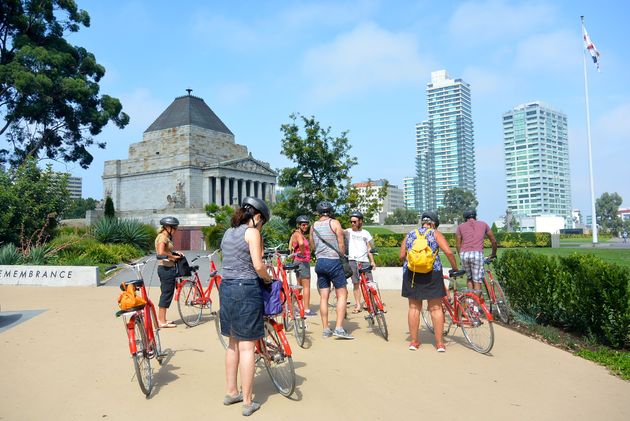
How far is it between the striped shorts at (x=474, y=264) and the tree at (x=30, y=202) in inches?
591

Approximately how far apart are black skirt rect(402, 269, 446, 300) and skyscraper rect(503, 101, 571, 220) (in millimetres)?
141265

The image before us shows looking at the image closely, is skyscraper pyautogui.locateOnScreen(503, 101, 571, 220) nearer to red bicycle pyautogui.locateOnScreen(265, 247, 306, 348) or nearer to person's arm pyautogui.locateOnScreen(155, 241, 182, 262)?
red bicycle pyautogui.locateOnScreen(265, 247, 306, 348)

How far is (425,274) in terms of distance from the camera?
6027 millimetres

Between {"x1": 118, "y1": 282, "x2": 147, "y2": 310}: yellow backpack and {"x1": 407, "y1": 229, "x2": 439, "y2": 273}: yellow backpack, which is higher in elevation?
{"x1": 407, "y1": 229, "x2": 439, "y2": 273}: yellow backpack

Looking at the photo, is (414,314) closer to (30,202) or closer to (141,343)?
(141,343)

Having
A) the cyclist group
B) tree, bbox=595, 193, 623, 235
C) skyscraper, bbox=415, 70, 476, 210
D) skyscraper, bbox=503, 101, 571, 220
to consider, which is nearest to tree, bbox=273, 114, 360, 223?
the cyclist group

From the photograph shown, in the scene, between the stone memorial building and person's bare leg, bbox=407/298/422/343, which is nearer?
person's bare leg, bbox=407/298/422/343

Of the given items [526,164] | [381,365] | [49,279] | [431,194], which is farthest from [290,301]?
[431,194]

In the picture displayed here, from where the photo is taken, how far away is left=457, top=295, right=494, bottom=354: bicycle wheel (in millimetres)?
5953

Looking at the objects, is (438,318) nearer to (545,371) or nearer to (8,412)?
(545,371)

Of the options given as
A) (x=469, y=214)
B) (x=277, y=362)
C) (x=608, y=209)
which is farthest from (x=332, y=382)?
(x=608, y=209)

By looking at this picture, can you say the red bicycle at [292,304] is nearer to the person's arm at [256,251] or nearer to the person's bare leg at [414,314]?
the person's bare leg at [414,314]

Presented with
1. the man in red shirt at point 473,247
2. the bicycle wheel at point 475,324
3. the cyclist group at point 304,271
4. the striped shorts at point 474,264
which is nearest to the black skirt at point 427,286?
the cyclist group at point 304,271

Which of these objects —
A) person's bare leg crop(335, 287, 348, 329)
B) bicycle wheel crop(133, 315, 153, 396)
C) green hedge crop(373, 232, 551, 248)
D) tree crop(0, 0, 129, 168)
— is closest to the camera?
bicycle wheel crop(133, 315, 153, 396)
